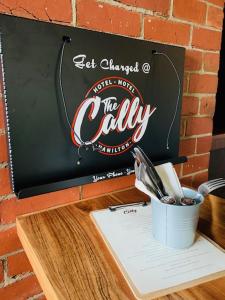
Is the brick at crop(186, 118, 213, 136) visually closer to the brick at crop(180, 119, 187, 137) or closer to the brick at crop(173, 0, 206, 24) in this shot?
the brick at crop(180, 119, 187, 137)

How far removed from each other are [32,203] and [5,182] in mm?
96

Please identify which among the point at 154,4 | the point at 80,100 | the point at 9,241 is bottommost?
the point at 9,241

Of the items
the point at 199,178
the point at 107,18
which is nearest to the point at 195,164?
the point at 199,178

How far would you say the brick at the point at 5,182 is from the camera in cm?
68

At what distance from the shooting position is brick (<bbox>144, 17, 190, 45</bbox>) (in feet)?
2.86

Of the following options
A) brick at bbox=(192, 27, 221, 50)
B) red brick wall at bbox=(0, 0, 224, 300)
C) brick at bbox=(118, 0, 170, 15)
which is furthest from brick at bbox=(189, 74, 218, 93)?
brick at bbox=(118, 0, 170, 15)

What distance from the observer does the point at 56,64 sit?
25.9 inches

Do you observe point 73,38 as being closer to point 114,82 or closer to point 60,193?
point 114,82

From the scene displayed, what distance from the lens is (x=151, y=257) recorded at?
517mm

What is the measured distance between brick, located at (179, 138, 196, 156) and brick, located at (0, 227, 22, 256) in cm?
69

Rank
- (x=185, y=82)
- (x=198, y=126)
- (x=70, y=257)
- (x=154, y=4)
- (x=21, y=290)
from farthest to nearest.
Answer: (x=198, y=126)
(x=185, y=82)
(x=154, y=4)
(x=21, y=290)
(x=70, y=257)

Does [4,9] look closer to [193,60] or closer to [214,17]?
[193,60]

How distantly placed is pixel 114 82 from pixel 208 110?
1.79ft

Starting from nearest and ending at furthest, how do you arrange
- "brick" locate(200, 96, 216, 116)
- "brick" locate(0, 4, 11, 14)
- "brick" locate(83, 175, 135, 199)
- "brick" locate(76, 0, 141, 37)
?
"brick" locate(0, 4, 11, 14)
"brick" locate(76, 0, 141, 37)
"brick" locate(83, 175, 135, 199)
"brick" locate(200, 96, 216, 116)
